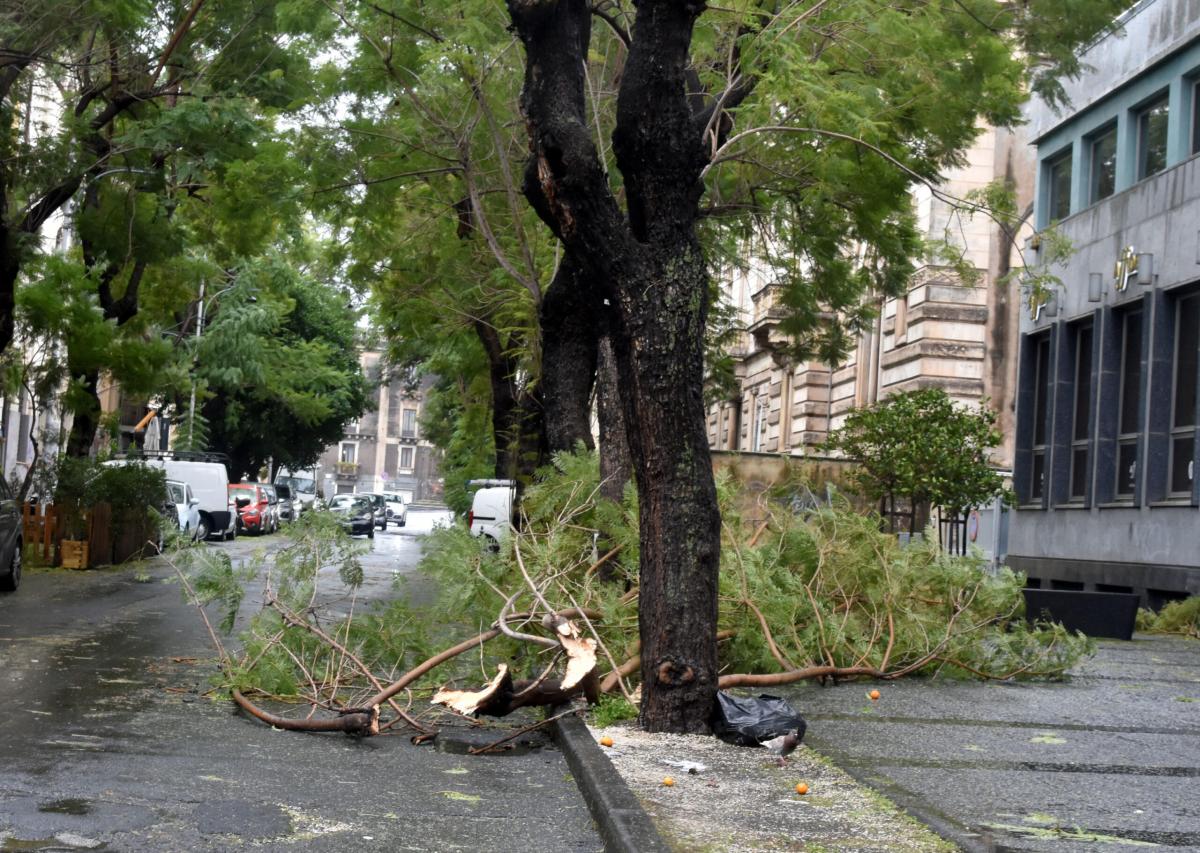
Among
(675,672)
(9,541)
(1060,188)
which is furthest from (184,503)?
(675,672)

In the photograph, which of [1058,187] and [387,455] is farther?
[387,455]

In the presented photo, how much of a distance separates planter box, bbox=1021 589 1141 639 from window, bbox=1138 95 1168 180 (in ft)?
28.1

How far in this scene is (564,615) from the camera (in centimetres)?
1103

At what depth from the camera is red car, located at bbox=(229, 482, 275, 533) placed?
4944 cm

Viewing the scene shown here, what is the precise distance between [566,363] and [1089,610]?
765cm

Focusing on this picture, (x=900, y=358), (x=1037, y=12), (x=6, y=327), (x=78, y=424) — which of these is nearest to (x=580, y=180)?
(x=1037, y=12)

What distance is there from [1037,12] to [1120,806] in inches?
429

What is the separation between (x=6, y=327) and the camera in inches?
957

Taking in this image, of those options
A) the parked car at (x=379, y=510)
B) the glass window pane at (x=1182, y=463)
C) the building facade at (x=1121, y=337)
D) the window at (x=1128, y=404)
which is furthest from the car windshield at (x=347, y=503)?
the window at (x=1128, y=404)

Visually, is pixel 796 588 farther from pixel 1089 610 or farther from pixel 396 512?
pixel 396 512

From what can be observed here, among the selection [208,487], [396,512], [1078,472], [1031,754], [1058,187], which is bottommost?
[396,512]

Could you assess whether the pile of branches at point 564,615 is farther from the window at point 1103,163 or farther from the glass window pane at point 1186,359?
the window at point 1103,163

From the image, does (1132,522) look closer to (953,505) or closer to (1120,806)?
(953,505)

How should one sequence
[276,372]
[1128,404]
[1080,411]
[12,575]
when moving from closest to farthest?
[12,575] → [1128,404] → [1080,411] → [276,372]
